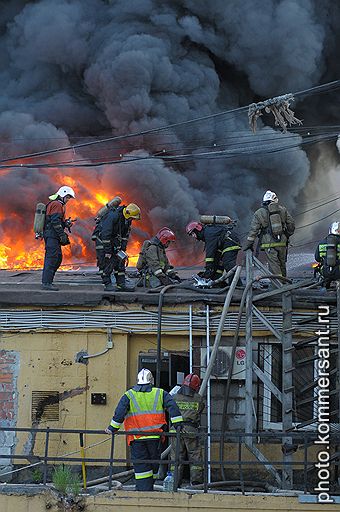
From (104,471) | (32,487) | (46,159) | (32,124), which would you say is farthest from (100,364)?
(32,124)

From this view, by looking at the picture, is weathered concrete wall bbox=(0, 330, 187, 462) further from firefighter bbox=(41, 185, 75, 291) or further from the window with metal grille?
firefighter bbox=(41, 185, 75, 291)

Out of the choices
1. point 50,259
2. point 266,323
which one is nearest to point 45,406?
point 50,259

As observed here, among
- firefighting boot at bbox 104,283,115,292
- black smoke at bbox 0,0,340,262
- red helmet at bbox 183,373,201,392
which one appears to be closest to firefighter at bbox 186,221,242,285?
firefighting boot at bbox 104,283,115,292

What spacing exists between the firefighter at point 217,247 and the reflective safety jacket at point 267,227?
430mm

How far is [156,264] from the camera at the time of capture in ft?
38.0

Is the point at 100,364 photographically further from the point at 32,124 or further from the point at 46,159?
the point at 32,124

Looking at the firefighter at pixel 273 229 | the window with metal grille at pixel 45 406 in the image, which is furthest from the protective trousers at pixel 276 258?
the window with metal grille at pixel 45 406

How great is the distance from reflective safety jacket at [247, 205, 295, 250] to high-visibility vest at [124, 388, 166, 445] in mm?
A: 3407

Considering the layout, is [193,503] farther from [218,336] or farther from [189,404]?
[218,336]

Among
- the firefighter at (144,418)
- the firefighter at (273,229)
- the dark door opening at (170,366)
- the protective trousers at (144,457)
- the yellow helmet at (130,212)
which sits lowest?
the protective trousers at (144,457)

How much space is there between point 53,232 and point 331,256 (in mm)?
3581

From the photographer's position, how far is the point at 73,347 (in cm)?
1062

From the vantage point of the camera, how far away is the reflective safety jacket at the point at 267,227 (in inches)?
439

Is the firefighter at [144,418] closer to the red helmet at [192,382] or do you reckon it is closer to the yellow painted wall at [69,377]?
the red helmet at [192,382]
